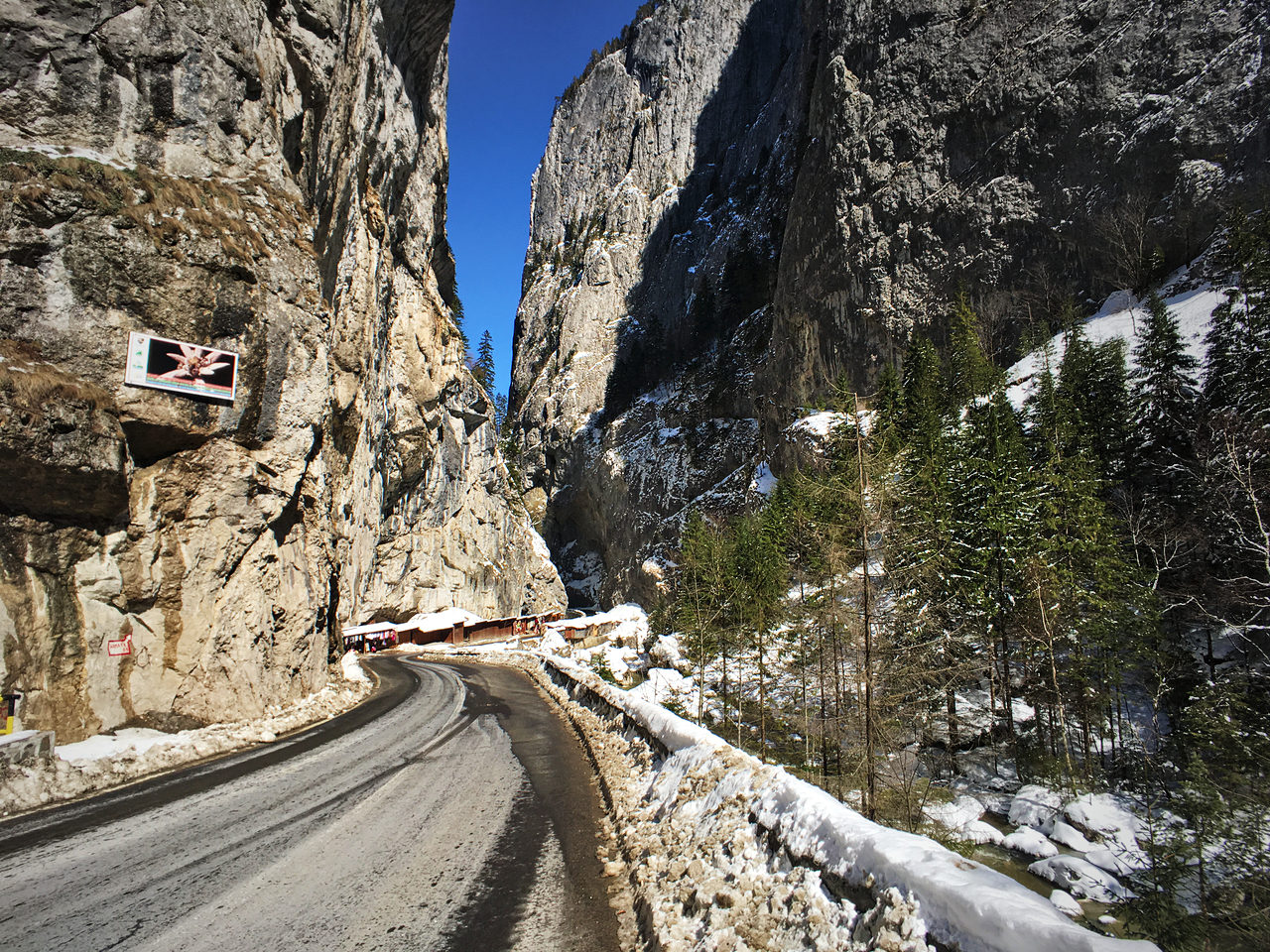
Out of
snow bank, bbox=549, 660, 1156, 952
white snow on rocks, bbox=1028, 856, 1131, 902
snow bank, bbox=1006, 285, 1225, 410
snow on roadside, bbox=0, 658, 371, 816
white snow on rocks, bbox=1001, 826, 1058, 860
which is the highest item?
snow bank, bbox=1006, 285, 1225, 410

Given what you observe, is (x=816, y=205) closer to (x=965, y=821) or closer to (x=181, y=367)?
(x=965, y=821)

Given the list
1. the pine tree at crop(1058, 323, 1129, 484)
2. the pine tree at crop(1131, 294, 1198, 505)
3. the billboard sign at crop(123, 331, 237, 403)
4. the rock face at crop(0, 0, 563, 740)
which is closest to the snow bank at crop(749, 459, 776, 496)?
the pine tree at crop(1058, 323, 1129, 484)

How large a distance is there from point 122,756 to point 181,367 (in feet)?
27.5

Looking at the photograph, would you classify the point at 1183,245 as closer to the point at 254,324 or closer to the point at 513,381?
the point at 254,324

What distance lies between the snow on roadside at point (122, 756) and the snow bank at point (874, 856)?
28.7 feet

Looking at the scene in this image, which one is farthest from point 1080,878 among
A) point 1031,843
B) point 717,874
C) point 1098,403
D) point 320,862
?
point 1098,403

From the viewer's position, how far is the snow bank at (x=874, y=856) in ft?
9.19

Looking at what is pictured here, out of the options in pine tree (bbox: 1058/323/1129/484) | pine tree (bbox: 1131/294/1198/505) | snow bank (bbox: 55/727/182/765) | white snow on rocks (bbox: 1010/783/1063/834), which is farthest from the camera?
pine tree (bbox: 1058/323/1129/484)

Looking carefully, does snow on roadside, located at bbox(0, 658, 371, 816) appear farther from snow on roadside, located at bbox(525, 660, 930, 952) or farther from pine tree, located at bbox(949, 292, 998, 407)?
pine tree, located at bbox(949, 292, 998, 407)

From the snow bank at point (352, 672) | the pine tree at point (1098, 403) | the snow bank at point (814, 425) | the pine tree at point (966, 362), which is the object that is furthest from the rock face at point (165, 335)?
the snow bank at point (814, 425)

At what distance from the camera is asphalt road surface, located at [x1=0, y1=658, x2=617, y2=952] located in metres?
4.75

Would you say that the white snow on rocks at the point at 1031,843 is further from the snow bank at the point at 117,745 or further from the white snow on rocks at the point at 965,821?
the snow bank at the point at 117,745

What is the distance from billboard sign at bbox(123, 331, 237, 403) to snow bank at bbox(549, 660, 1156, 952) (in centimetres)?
1371

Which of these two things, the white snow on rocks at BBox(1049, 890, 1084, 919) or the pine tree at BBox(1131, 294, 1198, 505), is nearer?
the white snow on rocks at BBox(1049, 890, 1084, 919)
